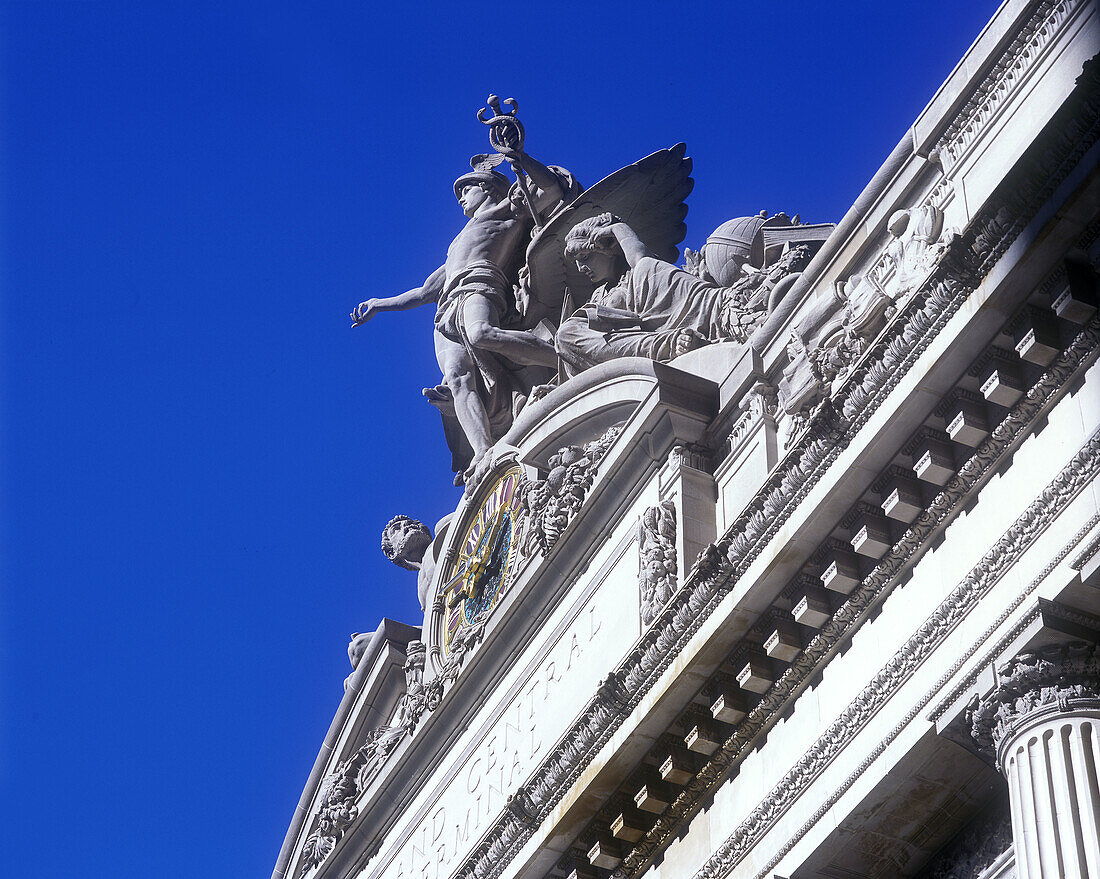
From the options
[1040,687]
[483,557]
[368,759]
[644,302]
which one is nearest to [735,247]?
[644,302]

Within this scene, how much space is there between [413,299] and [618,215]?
189 inches

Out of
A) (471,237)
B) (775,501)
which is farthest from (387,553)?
(775,501)

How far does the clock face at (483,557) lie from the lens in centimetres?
2414

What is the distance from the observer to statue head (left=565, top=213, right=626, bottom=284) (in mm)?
25859

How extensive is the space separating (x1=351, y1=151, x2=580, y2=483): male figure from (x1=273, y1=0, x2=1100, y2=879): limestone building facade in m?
3.23

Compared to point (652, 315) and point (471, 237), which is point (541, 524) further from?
point (471, 237)

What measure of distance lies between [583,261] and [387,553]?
5839mm

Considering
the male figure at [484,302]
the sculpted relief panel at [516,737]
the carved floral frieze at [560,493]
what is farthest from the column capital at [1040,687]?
the male figure at [484,302]

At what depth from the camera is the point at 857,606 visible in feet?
53.1

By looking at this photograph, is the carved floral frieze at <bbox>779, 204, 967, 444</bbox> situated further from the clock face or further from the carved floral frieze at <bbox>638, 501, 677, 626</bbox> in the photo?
the clock face

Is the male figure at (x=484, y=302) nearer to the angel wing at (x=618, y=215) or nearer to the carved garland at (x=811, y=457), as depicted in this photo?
the angel wing at (x=618, y=215)

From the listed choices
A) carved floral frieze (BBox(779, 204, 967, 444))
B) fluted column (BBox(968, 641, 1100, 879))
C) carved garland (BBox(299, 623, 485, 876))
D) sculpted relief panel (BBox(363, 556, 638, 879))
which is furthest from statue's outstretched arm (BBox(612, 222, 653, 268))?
fluted column (BBox(968, 641, 1100, 879))

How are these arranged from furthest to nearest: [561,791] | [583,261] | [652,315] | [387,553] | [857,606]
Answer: [387,553]
[583,261]
[652,315]
[561,791]
[857,606]

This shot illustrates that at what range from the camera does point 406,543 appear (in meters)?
28.7
